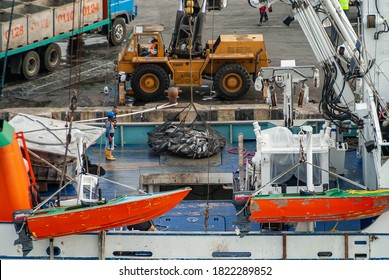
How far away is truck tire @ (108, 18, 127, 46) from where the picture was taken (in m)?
33.1

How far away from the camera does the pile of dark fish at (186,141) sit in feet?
68.1

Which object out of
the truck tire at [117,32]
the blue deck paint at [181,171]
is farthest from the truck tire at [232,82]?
the truck tire at [117,32]

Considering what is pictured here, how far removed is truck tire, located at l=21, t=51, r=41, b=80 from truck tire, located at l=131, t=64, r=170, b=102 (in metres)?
4.08

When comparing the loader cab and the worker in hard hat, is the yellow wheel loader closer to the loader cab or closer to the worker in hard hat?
the loader cab

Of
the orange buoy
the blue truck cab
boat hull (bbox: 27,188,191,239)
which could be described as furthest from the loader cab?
boat hull (bbox: 27,188,191,239)

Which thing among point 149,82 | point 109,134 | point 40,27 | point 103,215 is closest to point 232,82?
point 149,82

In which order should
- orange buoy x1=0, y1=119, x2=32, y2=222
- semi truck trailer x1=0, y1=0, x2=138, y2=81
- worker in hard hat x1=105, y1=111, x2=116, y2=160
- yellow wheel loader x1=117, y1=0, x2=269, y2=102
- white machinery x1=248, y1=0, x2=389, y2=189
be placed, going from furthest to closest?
semi truck trailer x1=0, y1=0, x2=138, y2=81
yellow wheel loader x1=117, y1=0, x2=269, y2=102
worker in hard hat x1=105, y1=111, x2=116, y2=160
white machinery x1=248, y1=0, x2=389, y2=189
orange buoy x1=0, y1=119, x2=32, y2=222

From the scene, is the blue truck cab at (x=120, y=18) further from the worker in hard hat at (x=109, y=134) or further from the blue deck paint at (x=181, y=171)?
the worker in hard hat at (x=109, y=134)

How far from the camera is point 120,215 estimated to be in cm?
1705

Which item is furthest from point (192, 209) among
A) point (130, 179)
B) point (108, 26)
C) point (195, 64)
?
point (108, 26)

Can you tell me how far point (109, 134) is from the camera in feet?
66.2

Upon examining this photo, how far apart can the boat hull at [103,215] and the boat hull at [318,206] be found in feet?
3.78

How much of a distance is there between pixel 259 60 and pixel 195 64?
4.53 ft

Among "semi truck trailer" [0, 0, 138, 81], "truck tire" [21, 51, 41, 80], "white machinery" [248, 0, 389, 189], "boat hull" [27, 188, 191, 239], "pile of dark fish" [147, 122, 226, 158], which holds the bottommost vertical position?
"boat hull" [27, 188, 191, 239]
